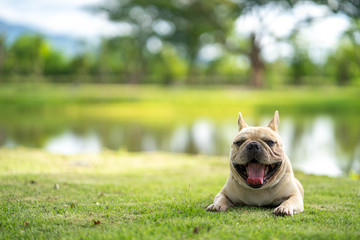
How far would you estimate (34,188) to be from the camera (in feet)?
22.7

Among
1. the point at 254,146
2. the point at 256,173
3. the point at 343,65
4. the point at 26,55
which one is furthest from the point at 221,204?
the point at 343,65

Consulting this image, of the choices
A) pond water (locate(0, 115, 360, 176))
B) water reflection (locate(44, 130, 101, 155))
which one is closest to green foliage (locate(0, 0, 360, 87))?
pond water (locate(0, 115, 360, 176))

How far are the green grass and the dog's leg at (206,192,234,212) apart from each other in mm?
105

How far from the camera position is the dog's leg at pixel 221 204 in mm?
5289

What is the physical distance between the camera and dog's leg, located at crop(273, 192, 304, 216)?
5.01 meters

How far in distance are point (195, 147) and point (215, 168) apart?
7.00 m

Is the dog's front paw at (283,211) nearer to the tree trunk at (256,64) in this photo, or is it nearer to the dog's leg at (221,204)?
the dog's leg at (221,204)

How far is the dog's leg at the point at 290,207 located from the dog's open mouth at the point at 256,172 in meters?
0.37

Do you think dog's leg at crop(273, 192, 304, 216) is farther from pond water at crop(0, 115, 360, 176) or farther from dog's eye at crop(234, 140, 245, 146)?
pond water at crop(0, 115, 360, 176)

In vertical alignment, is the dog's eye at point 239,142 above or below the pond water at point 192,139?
above

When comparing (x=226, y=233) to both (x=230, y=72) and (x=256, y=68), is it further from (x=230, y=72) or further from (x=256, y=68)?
(x=230, y=72)

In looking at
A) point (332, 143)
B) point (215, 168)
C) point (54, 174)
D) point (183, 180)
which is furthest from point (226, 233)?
point (332, 143)

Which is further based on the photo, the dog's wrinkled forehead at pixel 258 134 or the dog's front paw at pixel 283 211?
the dog's wrinkled forehead at pixel 258 134

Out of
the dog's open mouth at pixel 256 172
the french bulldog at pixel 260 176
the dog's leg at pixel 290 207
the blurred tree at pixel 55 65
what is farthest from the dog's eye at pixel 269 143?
the blurred tree at pixel 55 65
